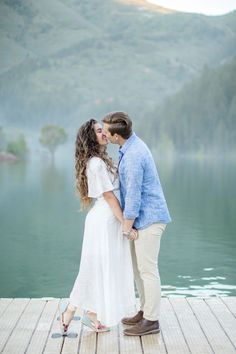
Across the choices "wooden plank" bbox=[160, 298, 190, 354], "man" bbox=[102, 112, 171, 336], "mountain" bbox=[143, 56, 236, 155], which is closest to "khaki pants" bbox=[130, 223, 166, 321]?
"man" bbox=[102, 112, 171, 336]

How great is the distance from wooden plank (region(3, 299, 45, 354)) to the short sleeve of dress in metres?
0.75

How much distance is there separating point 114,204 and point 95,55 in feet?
239

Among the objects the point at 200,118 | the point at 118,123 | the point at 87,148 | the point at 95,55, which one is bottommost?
the point at 87,148

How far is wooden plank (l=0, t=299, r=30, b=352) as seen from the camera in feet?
11.3

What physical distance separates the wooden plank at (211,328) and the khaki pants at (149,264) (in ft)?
0.90

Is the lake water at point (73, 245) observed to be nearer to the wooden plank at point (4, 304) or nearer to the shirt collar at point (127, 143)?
the wooden plank at point (4, 304)

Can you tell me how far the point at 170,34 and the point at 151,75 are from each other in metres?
8.53

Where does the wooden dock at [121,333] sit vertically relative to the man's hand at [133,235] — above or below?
below

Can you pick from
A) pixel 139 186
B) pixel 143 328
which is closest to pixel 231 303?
pixel 143 328

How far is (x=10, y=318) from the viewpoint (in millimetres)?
3717

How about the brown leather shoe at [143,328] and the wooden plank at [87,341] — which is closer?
the wooden plank at [87,341]

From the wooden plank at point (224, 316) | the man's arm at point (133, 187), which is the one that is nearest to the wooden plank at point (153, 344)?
the wooden plank at point (224, 316)

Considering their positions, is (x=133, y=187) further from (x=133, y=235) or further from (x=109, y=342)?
(x=109, y=342)

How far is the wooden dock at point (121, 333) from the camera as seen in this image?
3.26m
